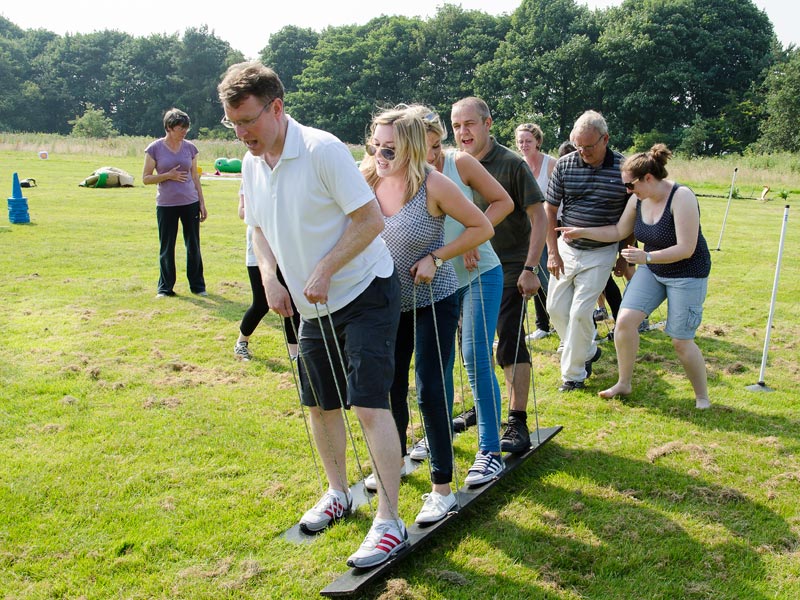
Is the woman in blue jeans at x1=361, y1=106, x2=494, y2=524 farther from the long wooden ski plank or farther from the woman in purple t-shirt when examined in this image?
the woman in purple t-shirt

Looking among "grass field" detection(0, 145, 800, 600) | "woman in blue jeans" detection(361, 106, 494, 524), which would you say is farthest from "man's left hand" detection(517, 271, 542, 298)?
"grass field" detection(0, 145, 800, 600)

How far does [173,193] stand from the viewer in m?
8.72

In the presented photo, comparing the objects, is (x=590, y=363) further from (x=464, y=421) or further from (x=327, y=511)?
(x=327, y=511)

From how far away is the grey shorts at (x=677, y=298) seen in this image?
17.3 ft

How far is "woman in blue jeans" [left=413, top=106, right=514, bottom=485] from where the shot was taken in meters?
3.96

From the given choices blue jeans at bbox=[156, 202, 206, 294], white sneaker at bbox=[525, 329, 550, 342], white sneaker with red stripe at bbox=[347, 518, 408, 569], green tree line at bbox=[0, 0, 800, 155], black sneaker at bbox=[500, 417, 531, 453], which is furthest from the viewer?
green tree line at bbox=[0, 0, 800, 155]

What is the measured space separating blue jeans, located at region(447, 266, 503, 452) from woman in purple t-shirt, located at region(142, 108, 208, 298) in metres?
5.49

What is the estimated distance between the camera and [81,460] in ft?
14.4

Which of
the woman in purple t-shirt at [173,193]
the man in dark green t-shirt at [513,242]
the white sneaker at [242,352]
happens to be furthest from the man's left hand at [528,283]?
the woman in purple t-shirt at [173,193]

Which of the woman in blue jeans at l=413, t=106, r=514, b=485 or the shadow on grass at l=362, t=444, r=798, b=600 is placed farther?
the woman in blue jeans at l=413, t=106, r=514, b=485

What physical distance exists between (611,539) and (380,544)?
1.24m

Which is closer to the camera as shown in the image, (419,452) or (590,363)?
(419,452)

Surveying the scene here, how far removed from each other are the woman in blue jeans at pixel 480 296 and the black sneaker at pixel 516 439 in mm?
267

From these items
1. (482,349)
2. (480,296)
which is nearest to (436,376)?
(482,349)
